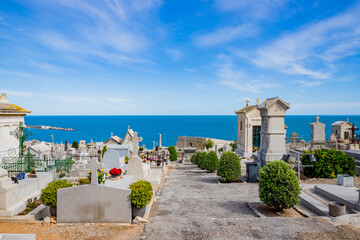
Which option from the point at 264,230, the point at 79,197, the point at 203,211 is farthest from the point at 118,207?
the point at 264,230

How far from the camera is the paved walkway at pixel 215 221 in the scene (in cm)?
582

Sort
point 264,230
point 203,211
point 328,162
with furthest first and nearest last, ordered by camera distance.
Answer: point 328,162, point 203,211, point 264,230

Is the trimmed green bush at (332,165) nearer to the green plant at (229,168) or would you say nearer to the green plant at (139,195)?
the green plant at (229,168)

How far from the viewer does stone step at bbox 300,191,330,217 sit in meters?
7.25

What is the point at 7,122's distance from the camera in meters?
12.6

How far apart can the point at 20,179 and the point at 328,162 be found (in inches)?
537

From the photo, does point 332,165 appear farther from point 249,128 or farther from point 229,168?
point 249,128

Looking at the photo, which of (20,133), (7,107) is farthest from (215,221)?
(7,107)

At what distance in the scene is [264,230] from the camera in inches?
236

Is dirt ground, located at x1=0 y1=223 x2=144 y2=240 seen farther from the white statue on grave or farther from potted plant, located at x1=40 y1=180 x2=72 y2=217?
the white statue on grave

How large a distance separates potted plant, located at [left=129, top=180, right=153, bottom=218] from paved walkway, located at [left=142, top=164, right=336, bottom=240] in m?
0.49

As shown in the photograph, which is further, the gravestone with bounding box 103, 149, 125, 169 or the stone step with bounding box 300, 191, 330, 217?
the gravestone with bounding box 103, 149, 125, 169

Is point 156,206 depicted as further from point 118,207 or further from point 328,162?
point 328,162

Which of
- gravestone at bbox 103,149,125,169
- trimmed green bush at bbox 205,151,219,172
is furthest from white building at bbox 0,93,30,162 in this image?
trimmed green bush at bbox 205,151,219,172
